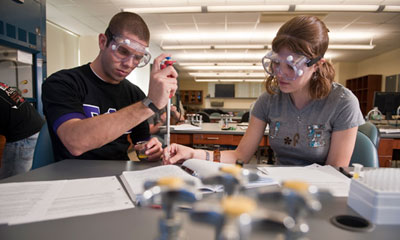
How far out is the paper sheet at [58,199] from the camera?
571 millimetres

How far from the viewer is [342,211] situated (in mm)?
633

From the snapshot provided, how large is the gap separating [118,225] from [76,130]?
1.85 ft

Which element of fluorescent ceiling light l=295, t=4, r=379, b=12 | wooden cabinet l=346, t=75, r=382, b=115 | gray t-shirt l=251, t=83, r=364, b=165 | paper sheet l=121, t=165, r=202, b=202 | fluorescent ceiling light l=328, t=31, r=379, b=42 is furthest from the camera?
wooden cabinet l=346, t=75, r=382, b=115

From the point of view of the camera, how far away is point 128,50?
1.27 m

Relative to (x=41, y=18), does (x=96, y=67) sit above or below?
below

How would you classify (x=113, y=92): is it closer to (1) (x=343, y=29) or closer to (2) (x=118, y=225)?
(2) (x=118, y=225)

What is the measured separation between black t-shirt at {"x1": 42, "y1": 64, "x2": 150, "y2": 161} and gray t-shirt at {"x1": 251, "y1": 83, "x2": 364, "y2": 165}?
32.9 inches

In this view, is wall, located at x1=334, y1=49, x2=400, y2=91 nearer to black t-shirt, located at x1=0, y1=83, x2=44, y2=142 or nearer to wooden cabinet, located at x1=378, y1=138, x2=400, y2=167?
wooden cabinet, located at x1=378, y1=138, x2=400, y2=167

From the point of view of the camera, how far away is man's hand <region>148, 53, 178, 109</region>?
954 millimetres

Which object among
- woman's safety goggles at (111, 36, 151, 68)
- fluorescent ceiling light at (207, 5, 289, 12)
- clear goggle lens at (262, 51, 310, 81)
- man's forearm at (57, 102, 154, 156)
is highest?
fluorescent ceiling light at (207, 5, 289, 12)

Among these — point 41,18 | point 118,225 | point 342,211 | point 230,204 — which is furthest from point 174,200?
point 41,18

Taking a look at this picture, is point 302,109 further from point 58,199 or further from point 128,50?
point 58,199

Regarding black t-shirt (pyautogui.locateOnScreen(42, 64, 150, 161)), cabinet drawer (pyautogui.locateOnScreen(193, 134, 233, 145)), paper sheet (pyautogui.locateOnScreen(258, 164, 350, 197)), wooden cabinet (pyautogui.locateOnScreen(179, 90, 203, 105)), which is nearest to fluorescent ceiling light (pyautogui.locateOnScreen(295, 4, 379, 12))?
cabinet drawer (pyautogui.locateOnScreen(193, 134, 233, 145))

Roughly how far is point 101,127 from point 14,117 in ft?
4.46
